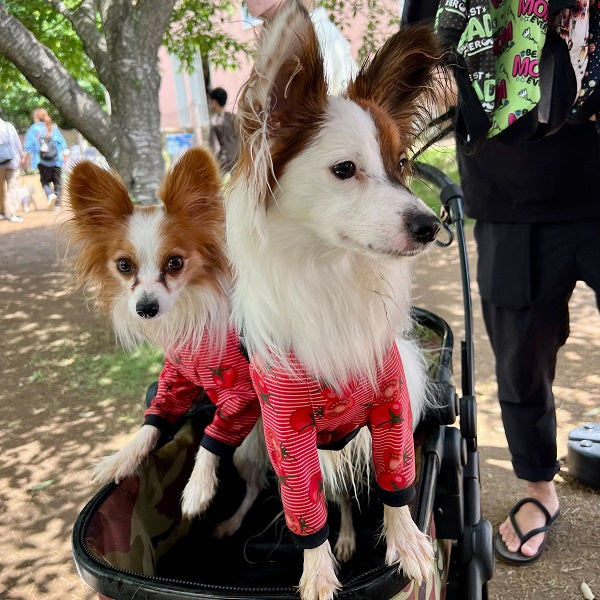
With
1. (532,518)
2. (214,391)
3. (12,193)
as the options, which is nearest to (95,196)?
(214,391)

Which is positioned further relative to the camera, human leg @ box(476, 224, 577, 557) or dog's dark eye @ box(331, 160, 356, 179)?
human leg @ box(476, 224, 577, 557)

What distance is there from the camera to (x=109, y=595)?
1144 millimetres

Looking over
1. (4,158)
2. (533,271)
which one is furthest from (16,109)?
(533,271)

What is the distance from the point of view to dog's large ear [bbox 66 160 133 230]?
5.62 ft

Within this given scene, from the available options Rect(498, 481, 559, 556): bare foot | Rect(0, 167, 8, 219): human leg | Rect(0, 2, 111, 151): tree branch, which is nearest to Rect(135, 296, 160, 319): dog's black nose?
Rect(498, 481, 559, 556): bare foot

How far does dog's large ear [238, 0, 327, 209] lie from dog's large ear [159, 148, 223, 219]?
0.50 m

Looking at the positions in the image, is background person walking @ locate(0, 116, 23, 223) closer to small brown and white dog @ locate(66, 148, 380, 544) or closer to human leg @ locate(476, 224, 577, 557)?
small brown and white dog @ locate(66, 148, 380, 544)

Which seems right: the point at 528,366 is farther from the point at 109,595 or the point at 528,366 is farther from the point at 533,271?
the point at 109,595

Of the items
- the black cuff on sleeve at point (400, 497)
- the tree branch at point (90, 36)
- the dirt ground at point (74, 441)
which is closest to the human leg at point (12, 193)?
the dirt ground at point (74, 441)

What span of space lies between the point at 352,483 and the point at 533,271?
3.13ft

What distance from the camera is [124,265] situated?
1.80 m

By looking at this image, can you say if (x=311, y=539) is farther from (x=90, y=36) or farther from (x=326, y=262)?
(x=90, y=36)

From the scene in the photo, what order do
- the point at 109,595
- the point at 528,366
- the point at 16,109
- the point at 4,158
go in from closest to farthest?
the point at 109,595 < the point at 528,366 < the point at 4,158 < the point at 16,109

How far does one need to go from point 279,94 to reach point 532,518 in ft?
6.76
